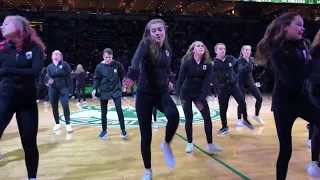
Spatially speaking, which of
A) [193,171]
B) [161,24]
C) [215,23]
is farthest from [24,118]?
[215,23]

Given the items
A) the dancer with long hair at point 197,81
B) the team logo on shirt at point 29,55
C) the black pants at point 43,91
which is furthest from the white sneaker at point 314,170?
the black pants at point 43,91

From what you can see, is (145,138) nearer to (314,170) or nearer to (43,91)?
(314,170)

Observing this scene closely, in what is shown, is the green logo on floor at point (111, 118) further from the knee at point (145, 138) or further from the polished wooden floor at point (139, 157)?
the knee at point (145, 138)

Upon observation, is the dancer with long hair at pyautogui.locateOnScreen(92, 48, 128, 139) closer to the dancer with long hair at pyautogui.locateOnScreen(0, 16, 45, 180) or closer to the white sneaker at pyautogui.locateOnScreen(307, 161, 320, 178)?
the dancer with long hair at pyautogui.locateOnScreen(0, 16, 45, 180)

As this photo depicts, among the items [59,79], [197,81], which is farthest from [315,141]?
[59,79]

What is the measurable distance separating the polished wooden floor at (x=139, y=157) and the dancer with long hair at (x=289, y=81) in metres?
1.07

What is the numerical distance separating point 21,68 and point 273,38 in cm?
228

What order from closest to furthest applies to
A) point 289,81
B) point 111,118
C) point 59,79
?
point 289,81
point 59,79
point 111,118

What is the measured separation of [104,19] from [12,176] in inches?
853

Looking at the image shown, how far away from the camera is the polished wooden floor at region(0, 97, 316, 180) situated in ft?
13.4

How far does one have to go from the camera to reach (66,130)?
7227mm

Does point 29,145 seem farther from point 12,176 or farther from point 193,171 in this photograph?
point 193,171

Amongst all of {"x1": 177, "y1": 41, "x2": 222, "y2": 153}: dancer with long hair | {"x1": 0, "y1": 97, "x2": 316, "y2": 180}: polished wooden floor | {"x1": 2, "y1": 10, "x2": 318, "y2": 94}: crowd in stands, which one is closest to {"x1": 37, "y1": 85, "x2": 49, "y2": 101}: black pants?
{"x1": 2, "y1": 10, "x2": 318, "y2": 94}: crowd in stands

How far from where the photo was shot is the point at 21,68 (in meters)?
3.12
